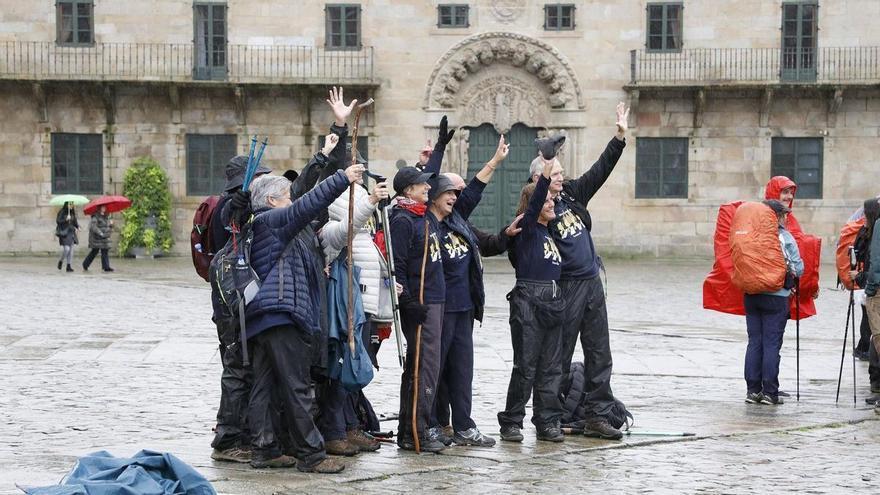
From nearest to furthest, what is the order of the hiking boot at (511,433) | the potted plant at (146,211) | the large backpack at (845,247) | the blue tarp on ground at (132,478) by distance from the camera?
1. the blue tarp on ground at (132,478)
2. the hiking boot at (511,433)
3. the large backpack at (845,247)
4. the potted plant at (146,211)

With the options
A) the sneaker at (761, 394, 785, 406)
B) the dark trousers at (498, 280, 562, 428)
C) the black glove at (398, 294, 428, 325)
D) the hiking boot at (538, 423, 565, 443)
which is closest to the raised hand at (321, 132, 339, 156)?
the black glove at (398, 294, 428, 325)

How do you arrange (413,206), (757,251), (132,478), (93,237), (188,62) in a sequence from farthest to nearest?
(188,62) < (93,237) < (757,251) < (413,206) < (132,478)

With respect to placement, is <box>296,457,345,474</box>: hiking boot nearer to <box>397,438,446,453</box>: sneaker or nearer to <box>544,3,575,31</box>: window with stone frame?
<box>397,438,446,453</box>: sneaker

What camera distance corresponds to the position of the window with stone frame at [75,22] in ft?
114

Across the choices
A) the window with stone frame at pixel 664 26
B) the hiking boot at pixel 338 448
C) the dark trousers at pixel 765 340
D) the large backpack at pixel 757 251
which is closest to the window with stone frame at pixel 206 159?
the window with stone frame at pixel 664 26

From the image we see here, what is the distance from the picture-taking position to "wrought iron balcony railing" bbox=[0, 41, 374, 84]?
1357 inches

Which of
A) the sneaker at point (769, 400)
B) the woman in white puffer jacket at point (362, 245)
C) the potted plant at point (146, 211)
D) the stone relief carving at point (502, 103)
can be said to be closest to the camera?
the woman in white puffer jacket at point (362, 245)

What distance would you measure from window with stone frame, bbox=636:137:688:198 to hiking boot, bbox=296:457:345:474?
2623cm

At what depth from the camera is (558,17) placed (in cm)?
3466

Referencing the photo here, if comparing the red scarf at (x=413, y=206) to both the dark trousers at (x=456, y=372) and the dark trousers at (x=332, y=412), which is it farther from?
the dark trousers at (x=332, y=412)

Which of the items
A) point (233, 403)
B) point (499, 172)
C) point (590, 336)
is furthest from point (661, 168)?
point (233, 403)

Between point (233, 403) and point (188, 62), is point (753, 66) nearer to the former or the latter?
point (188, 62)

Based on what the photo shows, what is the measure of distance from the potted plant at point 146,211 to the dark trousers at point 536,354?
24314 millimetres

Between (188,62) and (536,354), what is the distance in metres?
25.0
